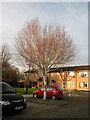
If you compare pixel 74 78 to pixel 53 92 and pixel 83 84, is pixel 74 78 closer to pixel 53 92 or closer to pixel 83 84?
pixel 83 84

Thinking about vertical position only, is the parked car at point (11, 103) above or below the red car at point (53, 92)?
above

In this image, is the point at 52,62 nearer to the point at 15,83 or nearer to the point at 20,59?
the point at 20,59

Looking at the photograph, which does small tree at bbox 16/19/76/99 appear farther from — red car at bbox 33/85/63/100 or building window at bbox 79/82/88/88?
building window at bbox 79/82/88/88

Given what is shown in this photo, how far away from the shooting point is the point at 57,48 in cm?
1436

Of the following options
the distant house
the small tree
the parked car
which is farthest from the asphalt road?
the distant house

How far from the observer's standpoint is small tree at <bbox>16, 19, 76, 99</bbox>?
14.2m

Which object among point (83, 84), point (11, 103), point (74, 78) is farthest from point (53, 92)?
point (74, 78)

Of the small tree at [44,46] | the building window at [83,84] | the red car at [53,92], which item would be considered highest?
→ the small tree at [44,46]

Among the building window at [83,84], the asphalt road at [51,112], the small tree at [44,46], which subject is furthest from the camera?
the building window at [83,84]

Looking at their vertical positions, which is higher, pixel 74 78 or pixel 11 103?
pixel 11 103

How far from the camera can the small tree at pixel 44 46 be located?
46.8ft

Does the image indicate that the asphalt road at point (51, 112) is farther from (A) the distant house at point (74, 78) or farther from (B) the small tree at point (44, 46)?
(A) the distant house at point (74, 78)

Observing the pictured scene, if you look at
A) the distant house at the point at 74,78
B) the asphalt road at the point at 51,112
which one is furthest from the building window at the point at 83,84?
the asphalt road at the point at 51,112

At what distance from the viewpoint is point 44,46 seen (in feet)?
46.3
